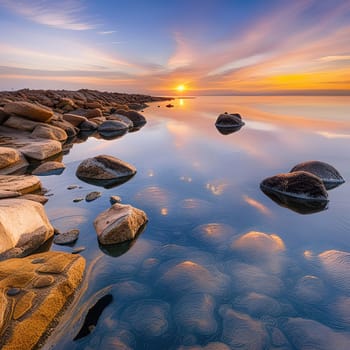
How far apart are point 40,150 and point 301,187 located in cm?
930

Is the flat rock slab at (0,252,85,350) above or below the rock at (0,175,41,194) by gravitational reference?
above

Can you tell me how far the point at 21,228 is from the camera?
409cm

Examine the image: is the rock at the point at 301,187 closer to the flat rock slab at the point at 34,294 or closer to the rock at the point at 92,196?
the rock at the point at 92,196

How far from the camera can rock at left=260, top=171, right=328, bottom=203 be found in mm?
6318

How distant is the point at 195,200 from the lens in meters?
6.31

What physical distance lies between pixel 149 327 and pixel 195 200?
363 cm

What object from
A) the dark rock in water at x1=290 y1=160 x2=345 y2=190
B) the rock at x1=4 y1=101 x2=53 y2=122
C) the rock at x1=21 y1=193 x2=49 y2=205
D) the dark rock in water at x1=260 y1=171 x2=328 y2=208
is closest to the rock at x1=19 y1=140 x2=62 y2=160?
the rock at x1=4 y1=101 x2=53 y2=122

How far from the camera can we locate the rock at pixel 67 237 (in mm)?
4438

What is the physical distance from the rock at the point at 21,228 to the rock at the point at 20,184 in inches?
77.3

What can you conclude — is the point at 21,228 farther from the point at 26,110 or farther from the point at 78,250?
the point at 26,110

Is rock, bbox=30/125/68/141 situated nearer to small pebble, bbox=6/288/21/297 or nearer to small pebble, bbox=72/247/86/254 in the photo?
small pebble, bbox=72/247/86/254

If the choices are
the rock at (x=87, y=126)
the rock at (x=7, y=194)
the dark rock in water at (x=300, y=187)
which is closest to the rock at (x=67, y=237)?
the rock at (x=7, y=194)

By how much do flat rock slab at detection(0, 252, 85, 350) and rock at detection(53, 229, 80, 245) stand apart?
2.27 feet

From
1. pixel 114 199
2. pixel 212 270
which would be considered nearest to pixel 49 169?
pixel 114 199
